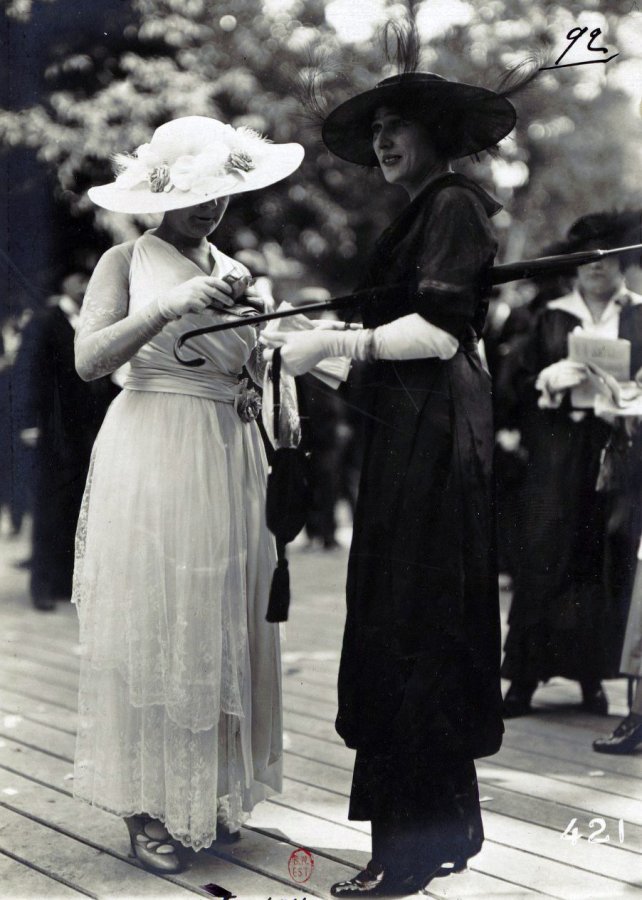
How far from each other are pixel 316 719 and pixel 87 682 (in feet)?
4.21

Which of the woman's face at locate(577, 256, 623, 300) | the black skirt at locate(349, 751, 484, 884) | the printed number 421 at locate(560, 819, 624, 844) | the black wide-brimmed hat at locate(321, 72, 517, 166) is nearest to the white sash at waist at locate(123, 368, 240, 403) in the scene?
the black wide-brimmed hat at locate(321, 72, 517, 166)

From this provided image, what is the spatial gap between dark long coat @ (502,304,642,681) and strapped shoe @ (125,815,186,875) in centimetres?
143

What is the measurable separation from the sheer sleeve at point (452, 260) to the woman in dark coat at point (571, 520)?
120cm

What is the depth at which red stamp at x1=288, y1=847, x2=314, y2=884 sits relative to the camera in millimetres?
2676

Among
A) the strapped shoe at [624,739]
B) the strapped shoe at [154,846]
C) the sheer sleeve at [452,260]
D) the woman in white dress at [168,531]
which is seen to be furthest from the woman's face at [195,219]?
the strapped shoe at [624,739]

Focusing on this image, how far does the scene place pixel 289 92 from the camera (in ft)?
9.48

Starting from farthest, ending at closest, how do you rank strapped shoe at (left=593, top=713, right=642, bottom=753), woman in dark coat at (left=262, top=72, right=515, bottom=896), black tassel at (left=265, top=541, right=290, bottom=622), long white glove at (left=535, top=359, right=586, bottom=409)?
long white glove at (left=535, top=359, right=586, bottom=409) → strapped shoe at (left=593, top=713, right=642, bottom=753) → black tassel at (left=265, top=541, right=290, bottom=622) → woman in dark coat at (left=262, top=72, right=515, bottom=896)

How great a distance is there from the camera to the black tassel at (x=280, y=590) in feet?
8.66

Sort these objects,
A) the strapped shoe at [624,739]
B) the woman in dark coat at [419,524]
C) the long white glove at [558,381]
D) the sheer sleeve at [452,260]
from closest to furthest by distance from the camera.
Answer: the sheer sleeve at [452,260] < the woman in dark coat at [419,524] < the strapped shoe at [624,739] < the long white glove at [558,381]

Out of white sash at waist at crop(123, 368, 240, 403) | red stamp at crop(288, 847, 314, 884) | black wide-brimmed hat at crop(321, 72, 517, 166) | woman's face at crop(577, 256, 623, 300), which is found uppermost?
black wide-brimmed hat at crop(321, 72, 517, 166)

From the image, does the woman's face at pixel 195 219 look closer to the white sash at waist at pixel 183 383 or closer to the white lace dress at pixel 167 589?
the white lace dress at pixel 167 589

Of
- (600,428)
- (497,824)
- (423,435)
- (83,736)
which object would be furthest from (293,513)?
(600,428)

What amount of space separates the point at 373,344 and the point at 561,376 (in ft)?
5.98

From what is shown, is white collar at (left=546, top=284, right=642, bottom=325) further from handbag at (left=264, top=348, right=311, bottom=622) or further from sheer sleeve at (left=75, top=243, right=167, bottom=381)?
sheer sleeve at (left=75, top=243, right=167, bottom=381)
